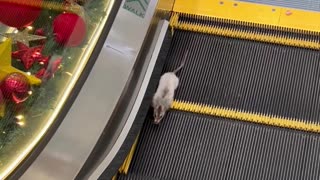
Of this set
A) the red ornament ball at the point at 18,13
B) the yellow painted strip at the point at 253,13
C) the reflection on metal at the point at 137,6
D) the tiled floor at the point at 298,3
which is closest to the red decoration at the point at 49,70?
the red ornament ball at the point at 18,13

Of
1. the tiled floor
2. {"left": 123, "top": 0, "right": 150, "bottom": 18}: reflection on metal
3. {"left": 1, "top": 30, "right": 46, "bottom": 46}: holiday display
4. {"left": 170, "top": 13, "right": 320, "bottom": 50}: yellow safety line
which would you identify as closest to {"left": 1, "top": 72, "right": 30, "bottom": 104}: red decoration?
{"left": 1, "top": 30, "right": 46, "bottom": 46}: holiday display

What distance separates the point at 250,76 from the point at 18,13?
2.33 m

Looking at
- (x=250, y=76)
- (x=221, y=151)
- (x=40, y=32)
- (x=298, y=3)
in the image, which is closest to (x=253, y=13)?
(x=298, y=3)

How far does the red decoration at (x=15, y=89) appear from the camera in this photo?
3.97 meters

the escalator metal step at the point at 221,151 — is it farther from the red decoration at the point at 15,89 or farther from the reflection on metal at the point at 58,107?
the red decoration at the point at 15,89

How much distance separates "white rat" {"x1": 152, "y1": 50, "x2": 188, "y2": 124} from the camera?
4906 mm

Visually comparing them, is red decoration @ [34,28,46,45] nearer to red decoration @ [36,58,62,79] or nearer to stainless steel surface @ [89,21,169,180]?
red decoration @ [36,58,62,79]

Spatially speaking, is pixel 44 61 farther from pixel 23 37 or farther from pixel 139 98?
pixel 139 98

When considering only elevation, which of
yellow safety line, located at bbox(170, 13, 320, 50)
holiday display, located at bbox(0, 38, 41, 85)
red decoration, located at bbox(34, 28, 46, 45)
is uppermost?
yellow safety line, located at bbox(170, 13, 320, 50)

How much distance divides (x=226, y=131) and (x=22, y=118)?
194 cm

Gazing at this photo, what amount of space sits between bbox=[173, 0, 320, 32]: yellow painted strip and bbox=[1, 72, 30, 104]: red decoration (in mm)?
2230

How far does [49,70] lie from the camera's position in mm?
4078

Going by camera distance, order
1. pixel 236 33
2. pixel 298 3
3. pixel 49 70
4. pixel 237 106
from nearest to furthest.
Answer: pixel 49 70 < pixel 237 106 < pixel 236 33 < pixel 298 3

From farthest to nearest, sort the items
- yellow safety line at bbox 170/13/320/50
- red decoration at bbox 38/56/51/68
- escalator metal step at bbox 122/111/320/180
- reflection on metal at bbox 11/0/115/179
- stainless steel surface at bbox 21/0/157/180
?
1. yellow safety line at bbox 170/13/320/50
2. escalator metal step at bbox 122/111/320/180
3. red decoration at bbox 38/56/51/68
4. stainless steel surface at bbox 21/0/157/180
5. reflection on metal at bbox 11/0/115/179
